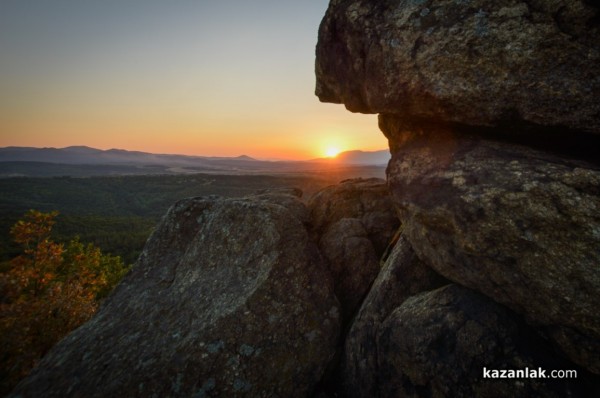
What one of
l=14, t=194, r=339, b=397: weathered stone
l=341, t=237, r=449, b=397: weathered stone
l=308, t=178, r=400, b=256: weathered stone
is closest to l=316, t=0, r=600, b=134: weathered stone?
l=341, t=237, r=449, b=397: weathered stone

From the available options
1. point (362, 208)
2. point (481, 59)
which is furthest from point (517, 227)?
point (362, 208)

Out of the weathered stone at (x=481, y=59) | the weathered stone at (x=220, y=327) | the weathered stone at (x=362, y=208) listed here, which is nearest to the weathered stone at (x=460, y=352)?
the weathered stone at (x=220, y=327)

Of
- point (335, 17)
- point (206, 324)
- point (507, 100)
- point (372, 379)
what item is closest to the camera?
point (507, 100)

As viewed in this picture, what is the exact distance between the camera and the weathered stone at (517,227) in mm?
5641

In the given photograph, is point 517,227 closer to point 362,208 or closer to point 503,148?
point 503,148

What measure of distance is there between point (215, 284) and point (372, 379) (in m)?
5.62

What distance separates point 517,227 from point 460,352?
3006 mm

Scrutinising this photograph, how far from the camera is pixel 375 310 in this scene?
9.04 m

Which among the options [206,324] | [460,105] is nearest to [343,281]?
[206,324]

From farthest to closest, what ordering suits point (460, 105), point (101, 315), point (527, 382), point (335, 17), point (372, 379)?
point (101, 315) < point (335, 17) < point (372, 379) < point (460, 105) < point (527, 382)

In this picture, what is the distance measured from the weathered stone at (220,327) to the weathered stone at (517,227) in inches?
154

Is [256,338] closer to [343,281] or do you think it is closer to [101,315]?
[343,281]

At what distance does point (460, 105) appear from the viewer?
7.63 metres

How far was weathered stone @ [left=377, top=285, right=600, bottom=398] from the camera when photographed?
5.98m
